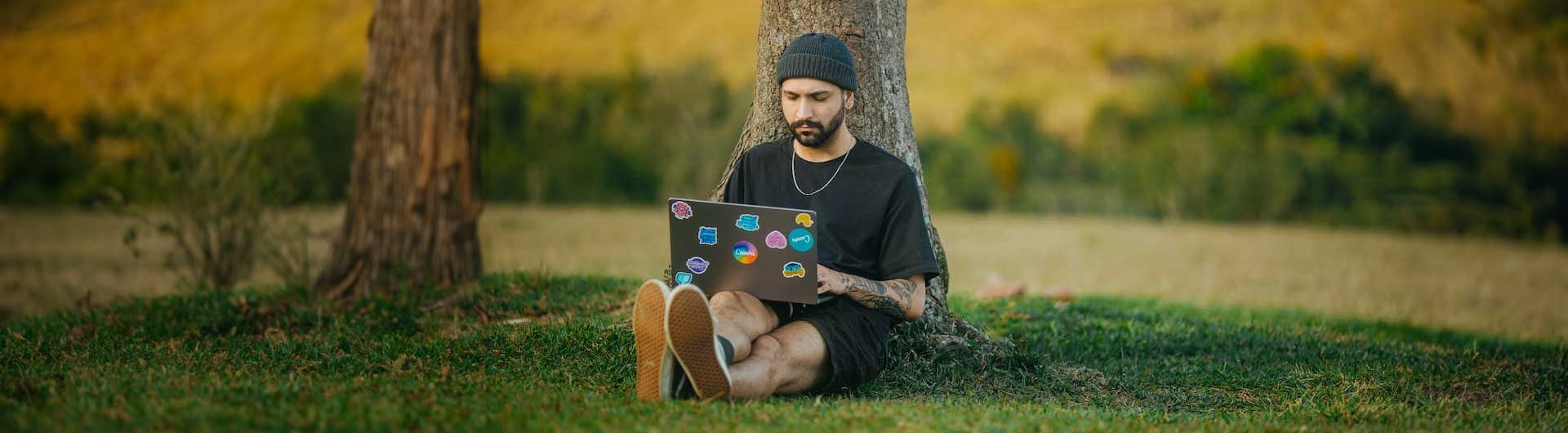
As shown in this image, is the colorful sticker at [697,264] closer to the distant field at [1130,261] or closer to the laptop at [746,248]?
the laptop at [746,248]

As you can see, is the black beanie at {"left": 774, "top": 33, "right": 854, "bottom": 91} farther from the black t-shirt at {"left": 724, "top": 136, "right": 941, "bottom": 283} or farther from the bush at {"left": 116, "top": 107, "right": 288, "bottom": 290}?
the bush at {"left": 116, "top": 107, "right": 288, "bottom": 290}

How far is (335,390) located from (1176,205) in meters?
22.9

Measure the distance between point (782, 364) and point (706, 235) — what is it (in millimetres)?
560

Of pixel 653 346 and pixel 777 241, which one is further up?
pixel 777 241

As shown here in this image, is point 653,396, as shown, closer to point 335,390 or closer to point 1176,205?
point 335,390

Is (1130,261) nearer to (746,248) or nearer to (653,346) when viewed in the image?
(746,248)

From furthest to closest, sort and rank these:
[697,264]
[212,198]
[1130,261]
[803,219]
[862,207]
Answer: [1130,261], [212,198], [862,207], [697,264], [803,219]

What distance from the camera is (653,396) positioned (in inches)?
174

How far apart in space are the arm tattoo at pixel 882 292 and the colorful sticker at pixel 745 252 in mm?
347

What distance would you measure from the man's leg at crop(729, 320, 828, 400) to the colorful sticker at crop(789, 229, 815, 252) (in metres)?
0.37

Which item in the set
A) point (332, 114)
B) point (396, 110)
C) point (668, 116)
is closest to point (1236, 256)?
point (668, 116)

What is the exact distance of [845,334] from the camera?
15.6 ft

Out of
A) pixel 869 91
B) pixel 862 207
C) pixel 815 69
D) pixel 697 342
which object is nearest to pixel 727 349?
pixel 697 342

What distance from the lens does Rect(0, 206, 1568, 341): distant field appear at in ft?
38.4
